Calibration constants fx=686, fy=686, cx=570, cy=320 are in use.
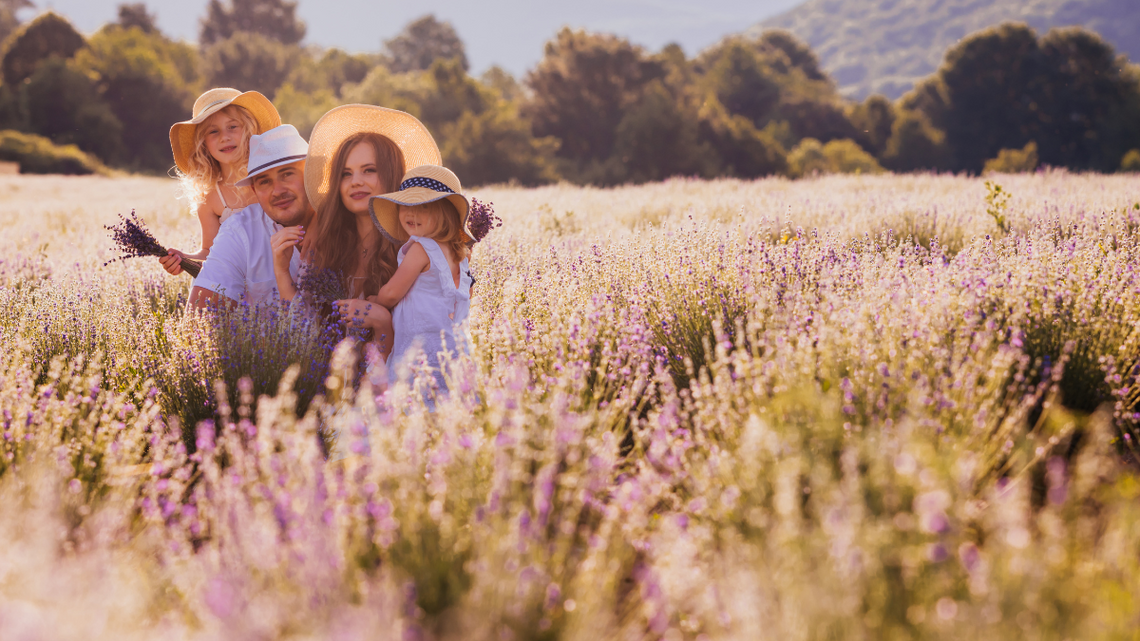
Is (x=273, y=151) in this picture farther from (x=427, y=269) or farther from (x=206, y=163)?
(x=427, y=269)

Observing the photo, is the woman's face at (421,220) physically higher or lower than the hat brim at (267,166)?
lower

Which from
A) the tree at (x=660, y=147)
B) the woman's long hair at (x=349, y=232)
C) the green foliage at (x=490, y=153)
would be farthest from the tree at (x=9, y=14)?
the woman's long hair at (x=349, y=232)

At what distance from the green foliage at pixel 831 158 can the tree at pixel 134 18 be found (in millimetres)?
44902

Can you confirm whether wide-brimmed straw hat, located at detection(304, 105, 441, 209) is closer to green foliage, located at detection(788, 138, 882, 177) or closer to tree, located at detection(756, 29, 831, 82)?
green foliage, located at detection(788, 138, 882, 177)

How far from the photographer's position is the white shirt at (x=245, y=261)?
351 centimetres

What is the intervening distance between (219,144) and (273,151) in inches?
33.4

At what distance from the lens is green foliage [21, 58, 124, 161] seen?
1207 inches

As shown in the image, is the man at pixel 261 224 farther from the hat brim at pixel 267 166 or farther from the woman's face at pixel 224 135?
the woman's face at pixel 224 135

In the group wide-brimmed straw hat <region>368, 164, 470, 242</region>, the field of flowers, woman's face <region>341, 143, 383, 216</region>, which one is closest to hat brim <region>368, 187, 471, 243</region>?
wide-brimmed straw hat <region>368, 164, 470, 242</region>

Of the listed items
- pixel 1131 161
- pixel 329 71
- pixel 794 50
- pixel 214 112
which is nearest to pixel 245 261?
pixel 214 112

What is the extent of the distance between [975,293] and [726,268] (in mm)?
1106

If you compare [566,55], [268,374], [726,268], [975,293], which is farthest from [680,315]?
[566,55]

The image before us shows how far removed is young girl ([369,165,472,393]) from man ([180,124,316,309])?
0.73 meters

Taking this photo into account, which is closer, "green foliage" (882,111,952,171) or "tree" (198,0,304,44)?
"green foliage" (882,111,952,171)
